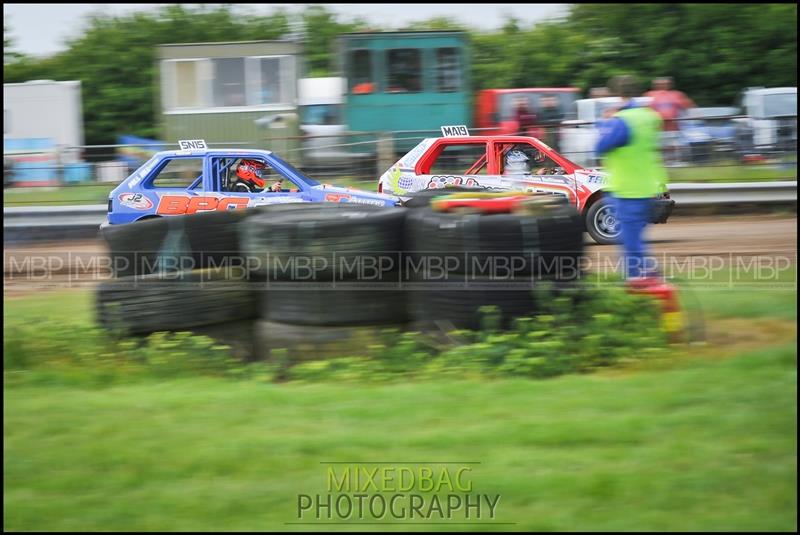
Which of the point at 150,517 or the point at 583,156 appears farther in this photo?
the point at 583,156

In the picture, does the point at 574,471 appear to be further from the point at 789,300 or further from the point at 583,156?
the point at 583,156

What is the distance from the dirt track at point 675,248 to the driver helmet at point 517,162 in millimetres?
1193

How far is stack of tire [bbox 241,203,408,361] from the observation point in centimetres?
623

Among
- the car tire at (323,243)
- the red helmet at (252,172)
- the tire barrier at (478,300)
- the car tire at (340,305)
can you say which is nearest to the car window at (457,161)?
the red helmet at (252,172)

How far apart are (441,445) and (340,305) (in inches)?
76.5

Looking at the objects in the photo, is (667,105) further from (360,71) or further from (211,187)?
(211,187)

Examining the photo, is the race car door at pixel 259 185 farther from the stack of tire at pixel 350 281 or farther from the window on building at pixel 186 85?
the window on building at pixel 186 85

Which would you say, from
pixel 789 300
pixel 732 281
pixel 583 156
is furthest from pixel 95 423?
pixel 583 156

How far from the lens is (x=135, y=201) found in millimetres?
10438

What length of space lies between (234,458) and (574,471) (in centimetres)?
160

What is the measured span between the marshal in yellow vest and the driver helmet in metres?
4.08

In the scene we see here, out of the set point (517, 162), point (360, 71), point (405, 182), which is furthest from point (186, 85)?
point (517, 162)

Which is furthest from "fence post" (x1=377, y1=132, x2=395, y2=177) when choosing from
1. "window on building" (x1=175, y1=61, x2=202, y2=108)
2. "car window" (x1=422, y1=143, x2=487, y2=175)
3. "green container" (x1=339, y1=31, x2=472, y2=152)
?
"window on building" (x1=175, y1=61, x2=202, y2=108)

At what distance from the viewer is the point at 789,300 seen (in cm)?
670
